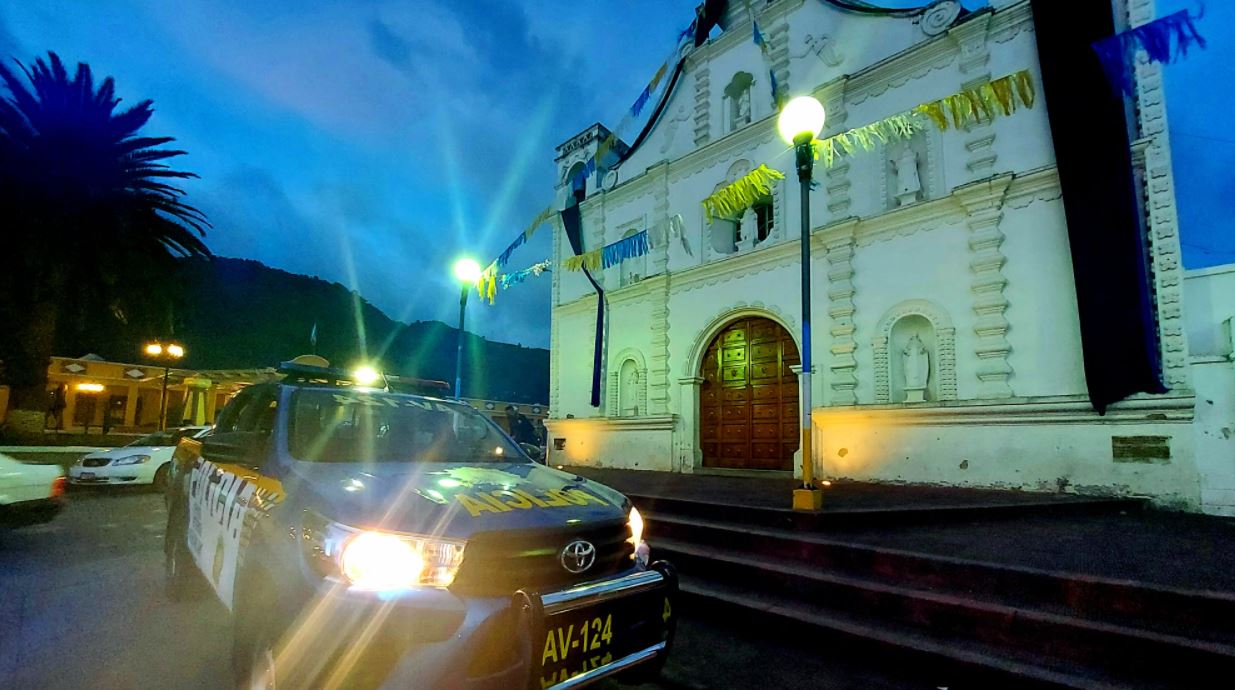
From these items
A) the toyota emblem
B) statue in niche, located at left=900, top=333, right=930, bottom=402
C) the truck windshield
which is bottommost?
the toyota emblem

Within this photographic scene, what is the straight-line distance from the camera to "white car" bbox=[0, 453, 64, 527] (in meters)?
6.14

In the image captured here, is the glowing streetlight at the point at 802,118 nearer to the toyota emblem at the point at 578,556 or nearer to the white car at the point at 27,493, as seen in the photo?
the toyota emblem at the point at 578,556

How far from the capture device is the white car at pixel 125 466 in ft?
34.9

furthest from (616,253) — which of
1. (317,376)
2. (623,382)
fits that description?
(317,376)

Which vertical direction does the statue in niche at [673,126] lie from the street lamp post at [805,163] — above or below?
above

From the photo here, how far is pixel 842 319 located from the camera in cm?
989

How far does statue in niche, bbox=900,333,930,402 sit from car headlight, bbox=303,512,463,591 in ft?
28.3

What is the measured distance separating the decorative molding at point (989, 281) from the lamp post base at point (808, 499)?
4.67m

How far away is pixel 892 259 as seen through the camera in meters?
9.50

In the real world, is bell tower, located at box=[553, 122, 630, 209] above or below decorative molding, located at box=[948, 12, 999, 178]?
above

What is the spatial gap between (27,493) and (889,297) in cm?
1213

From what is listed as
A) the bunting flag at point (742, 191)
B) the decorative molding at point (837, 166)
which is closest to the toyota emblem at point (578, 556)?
the bunting flag at point (742, 191)

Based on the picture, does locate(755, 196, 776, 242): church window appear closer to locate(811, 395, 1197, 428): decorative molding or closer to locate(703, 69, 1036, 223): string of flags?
locate(703, 69, 1036, 223): string of flags

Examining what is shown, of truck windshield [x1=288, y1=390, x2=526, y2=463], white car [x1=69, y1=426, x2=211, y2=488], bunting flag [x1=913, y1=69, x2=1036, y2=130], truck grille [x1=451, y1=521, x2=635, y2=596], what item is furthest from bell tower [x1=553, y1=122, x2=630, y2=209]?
truck grille [x1=451, y1=521, x2=635, y2=596]
